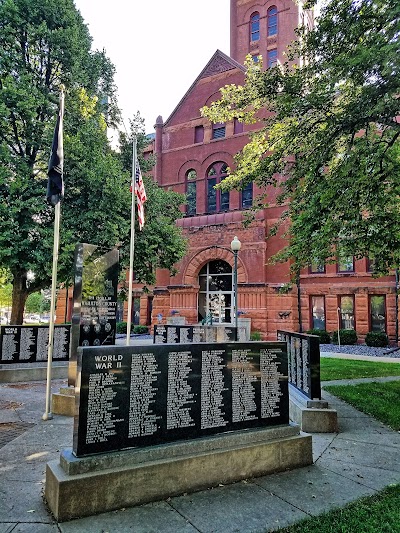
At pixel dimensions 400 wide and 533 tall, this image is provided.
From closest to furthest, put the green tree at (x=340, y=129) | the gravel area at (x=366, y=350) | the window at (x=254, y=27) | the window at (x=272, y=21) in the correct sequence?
the green tree at (x=340, y=129) → the gravel area at (x=366, y=350) → the window at (x=272, y=21) → the window at (x=254, y=27)

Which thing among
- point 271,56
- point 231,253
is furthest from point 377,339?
point 271,56

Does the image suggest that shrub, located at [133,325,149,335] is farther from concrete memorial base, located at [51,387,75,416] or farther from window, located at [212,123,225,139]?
concrete memorial base, located at [51,387,75,416]

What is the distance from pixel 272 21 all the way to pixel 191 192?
18.2m

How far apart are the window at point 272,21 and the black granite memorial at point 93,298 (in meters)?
33.9

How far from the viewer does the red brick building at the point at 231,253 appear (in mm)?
24391

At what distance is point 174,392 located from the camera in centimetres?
426

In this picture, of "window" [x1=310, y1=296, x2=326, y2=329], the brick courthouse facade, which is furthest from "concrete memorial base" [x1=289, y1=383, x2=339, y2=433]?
"window" [x1=310, y1=296, x2=326, y2=329]

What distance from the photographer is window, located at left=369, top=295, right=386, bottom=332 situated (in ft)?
76.5

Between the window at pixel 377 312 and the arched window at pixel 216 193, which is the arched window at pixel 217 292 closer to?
the arched window at pixel 216 193

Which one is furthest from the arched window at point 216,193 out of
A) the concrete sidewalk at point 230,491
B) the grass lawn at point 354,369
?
the concrete sidewalk at point 230,491

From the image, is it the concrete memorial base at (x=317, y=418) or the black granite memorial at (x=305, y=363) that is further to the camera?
the black granite memorial at (x=305, y=363)

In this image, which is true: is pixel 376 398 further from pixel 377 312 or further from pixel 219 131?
pixel 219 131

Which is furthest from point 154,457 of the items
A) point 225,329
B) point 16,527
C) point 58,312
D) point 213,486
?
point 58,312

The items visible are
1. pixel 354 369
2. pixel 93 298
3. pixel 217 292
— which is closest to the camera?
pixel 93 298
